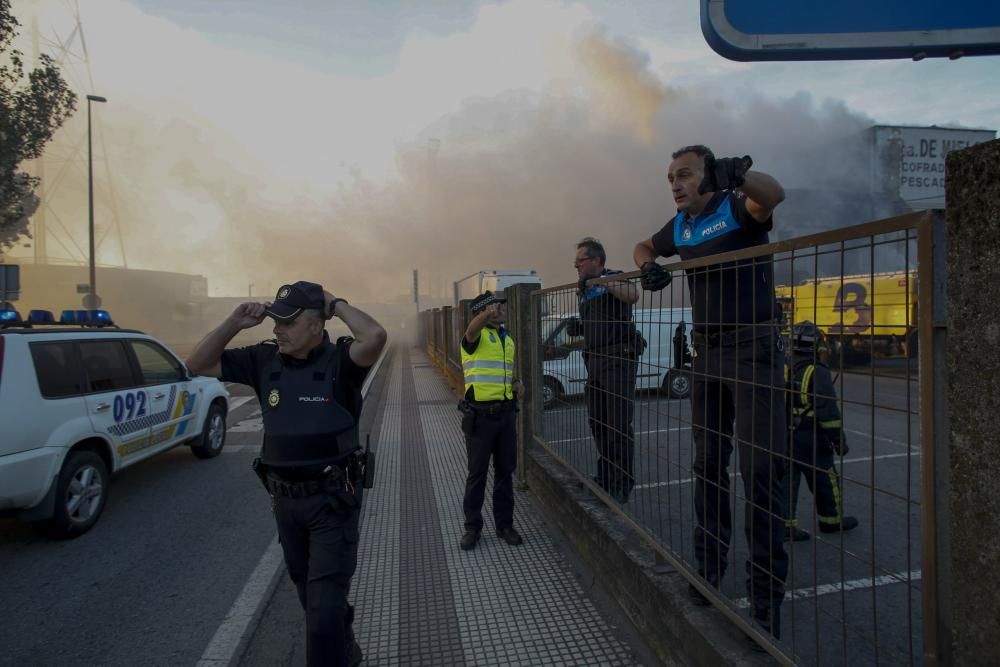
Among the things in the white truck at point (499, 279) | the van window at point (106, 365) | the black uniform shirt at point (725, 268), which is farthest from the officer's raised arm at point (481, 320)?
the white truck at point (499, 279)

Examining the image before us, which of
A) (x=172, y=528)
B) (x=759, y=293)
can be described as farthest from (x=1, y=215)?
(x=759, y=293)

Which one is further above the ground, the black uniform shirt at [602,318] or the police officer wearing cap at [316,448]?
the black uniform shirt at [602,318]

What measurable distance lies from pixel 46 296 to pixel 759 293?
46355mm

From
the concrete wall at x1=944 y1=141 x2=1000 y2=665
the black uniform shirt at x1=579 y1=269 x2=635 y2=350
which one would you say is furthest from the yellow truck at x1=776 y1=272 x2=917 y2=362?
the black uniform shirt at x1=579 y1=269 x2=635 y2=350

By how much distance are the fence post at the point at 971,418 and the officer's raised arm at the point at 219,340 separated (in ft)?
7.55

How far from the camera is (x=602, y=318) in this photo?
326cm

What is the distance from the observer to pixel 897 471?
4848 mm

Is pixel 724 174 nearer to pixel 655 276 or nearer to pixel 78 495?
pixel 655 276

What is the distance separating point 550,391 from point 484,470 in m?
0.86

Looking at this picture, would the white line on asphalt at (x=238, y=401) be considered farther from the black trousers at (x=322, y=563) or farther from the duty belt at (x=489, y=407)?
the black trousers at (x=322, y=563)

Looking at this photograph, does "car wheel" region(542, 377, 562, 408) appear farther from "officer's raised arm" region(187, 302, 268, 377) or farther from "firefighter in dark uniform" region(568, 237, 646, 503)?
"officer's raised arm" region(187, 302, 268, 377)

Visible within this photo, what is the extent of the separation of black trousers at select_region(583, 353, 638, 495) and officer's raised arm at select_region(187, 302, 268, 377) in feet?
5.55

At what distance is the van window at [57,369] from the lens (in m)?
4.12

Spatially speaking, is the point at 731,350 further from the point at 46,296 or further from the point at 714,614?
the point at 46,296
